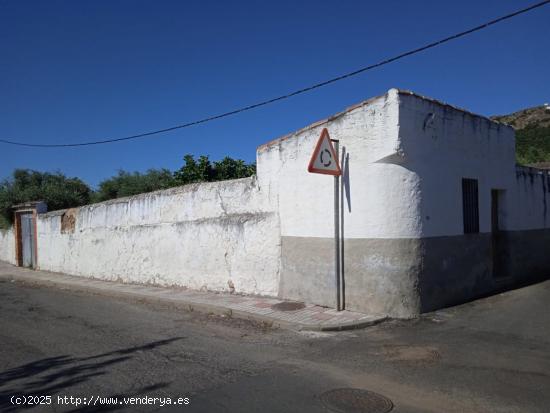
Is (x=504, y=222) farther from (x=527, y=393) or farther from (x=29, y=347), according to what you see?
(x=29, y=347)

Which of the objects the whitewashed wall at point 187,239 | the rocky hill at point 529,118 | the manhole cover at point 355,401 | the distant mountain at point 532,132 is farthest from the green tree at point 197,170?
the rocky hill at point 529,118

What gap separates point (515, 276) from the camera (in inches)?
419

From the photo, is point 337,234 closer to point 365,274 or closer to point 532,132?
point 365,274

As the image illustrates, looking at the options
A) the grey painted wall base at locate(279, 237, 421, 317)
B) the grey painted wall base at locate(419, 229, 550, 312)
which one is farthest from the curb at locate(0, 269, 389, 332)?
the grey painted wall base at locate(419, 229, 550, 312)

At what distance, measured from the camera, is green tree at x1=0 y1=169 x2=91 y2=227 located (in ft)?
68.9

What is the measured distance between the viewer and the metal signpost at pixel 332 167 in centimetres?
775

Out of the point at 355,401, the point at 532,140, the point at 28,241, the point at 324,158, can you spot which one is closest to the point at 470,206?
the point at 324,158

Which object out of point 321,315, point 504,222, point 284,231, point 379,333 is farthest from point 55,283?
point 504,222

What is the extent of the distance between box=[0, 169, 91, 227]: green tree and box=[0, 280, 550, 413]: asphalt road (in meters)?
14.1

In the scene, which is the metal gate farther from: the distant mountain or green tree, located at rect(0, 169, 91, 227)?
the distant mountain

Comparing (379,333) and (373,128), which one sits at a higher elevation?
(373,128)

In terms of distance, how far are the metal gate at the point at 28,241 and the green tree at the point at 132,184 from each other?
15.7 ft

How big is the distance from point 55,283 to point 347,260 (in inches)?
437

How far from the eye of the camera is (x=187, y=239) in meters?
11.7
